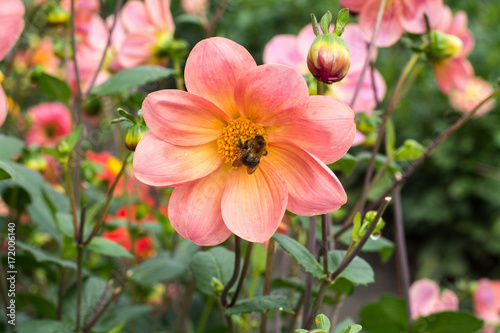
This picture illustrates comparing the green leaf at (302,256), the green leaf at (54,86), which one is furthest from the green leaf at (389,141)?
the green leaf at (54,86)

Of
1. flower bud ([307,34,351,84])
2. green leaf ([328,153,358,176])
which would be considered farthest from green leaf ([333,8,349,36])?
green leaf ([328,153,358,176])

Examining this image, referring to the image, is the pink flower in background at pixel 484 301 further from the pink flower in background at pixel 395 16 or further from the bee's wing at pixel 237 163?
the bee's wing at pixel 237 163

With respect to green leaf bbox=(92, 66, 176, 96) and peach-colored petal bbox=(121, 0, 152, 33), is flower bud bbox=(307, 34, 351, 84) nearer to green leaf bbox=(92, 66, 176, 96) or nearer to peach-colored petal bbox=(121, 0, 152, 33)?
green leaf bbox=(92, 66, 176, 96)

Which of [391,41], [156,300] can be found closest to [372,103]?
[391,41]

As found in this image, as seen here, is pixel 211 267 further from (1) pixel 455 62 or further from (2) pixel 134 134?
(1) pixel 455 62

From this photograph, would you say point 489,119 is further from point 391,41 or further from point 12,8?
point 12,8

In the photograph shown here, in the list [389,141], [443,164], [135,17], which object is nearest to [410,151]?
[389,141]
